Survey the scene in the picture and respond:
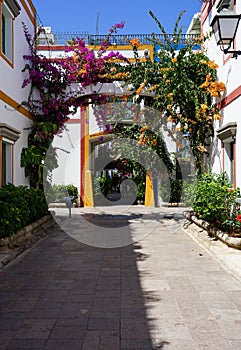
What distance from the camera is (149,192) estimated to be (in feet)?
60.7

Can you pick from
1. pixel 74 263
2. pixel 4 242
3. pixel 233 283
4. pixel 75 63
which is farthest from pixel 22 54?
pixel 233 283

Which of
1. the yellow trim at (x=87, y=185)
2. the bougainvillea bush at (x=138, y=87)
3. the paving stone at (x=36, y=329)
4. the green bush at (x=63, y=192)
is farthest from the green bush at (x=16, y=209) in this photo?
the yellow trim at (x=87, y=185)

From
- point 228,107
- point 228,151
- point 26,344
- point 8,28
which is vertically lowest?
point 26,344

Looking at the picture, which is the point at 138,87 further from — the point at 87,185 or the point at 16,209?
the point at 87,185

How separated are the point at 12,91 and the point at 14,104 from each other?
31 centimetres

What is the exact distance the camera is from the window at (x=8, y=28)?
30.6 ft

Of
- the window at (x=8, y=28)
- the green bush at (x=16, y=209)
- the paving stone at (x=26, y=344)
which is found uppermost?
the window at (x=8, y=28)

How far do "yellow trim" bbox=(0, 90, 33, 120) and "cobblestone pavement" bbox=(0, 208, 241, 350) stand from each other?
3456 millimetres

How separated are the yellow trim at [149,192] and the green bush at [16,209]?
900 cm

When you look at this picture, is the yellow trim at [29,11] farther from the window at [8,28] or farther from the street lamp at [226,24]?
the street lamp at [226,24]

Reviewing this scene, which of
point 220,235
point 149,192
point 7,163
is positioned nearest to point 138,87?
point 7,163

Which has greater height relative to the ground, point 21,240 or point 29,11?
point 29,11

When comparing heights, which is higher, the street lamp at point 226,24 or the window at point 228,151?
the street lamp at point 226,24

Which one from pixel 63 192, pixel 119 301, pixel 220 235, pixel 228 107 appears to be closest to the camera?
pixel 119 301
